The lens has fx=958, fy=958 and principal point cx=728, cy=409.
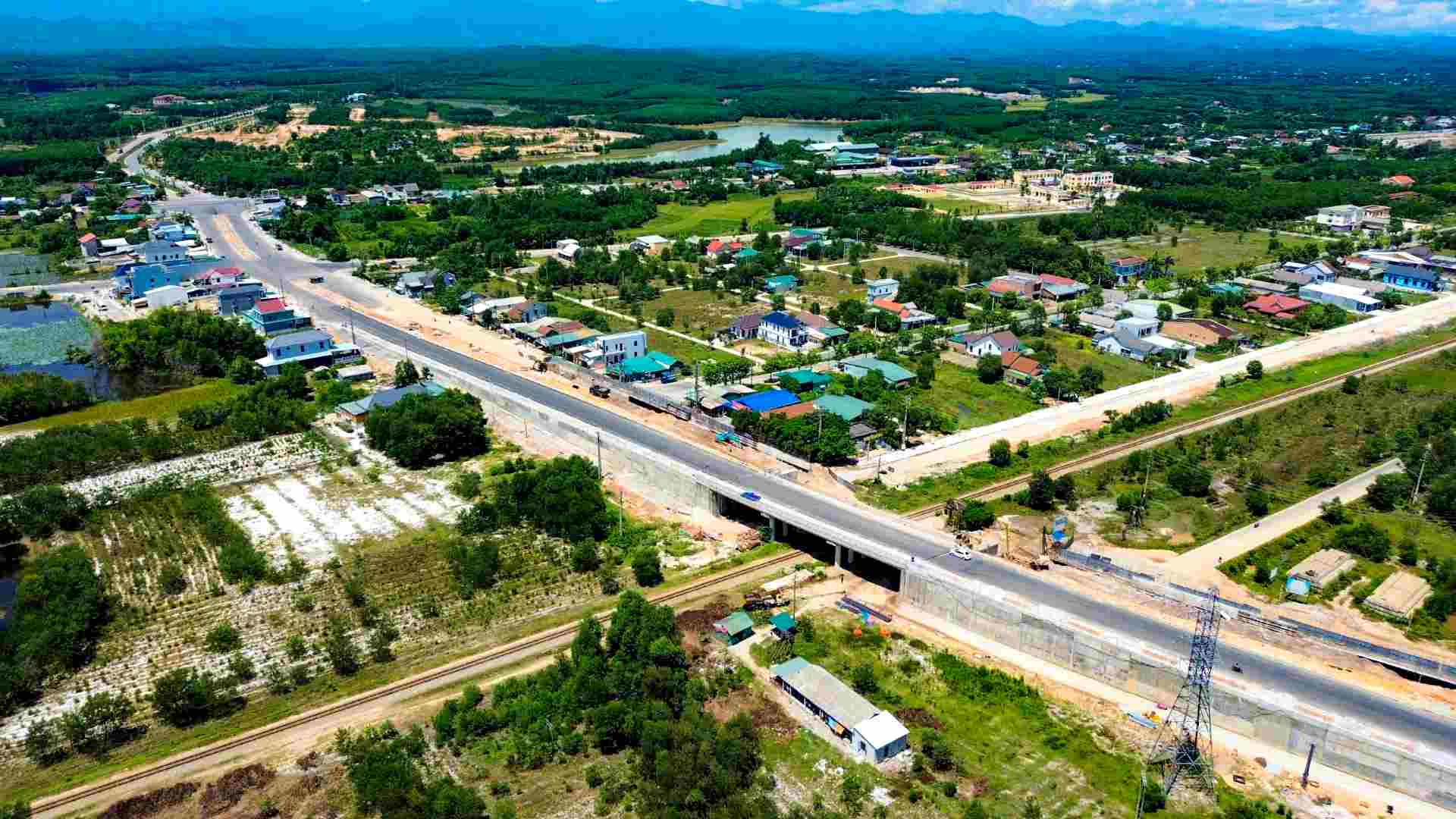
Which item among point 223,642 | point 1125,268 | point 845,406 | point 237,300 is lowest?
point 223,642

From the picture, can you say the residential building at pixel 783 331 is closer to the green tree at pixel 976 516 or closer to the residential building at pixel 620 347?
the residential building at pixel 620 347

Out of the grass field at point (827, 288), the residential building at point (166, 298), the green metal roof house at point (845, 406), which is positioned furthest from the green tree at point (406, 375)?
the residential building at point (166, 298)

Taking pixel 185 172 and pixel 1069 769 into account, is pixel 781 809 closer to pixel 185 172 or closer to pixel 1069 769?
pixel 1069 769

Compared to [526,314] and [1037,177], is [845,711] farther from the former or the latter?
[1037,177]

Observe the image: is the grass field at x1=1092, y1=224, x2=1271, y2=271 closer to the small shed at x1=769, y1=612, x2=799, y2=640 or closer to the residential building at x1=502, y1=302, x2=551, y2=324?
the residential building at x1=502, y1=302, x2=551, y2=324

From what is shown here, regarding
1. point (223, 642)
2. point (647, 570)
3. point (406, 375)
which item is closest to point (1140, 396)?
point (647, 570)

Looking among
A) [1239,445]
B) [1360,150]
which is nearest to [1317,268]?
[1239,445]

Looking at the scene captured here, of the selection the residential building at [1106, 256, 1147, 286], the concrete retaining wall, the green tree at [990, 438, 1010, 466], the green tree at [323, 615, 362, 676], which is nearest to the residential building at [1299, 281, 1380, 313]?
the residential building at [1106, 256, 1147, 286]
